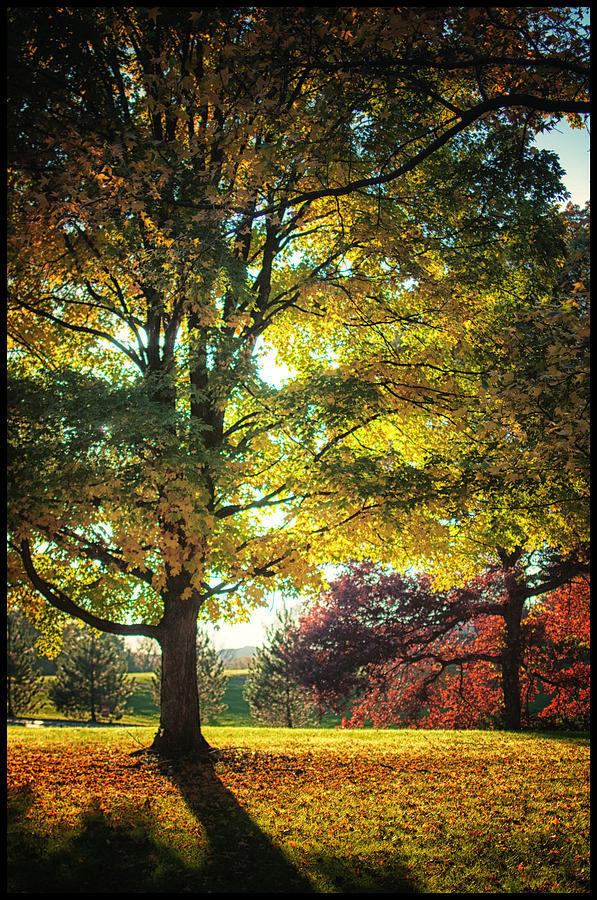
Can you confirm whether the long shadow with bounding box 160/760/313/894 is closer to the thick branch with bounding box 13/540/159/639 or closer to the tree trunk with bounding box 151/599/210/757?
the tree trunk with bounding box 151/599/210/757

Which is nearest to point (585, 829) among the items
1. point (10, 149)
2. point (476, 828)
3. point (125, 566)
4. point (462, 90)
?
point (476, 828)

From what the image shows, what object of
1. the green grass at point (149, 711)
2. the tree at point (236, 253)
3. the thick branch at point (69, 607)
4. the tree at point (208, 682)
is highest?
the tree at point (236, 253)

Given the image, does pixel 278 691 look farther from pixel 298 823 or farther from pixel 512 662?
pixel 298 823

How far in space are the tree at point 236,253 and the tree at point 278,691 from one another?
16.6 metres

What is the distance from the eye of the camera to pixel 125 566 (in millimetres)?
9477

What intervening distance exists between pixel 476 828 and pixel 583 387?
491 cm

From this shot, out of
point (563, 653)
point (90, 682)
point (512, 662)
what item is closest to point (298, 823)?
point (512, 662)

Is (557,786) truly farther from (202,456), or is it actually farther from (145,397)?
(145,397)

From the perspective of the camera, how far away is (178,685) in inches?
386

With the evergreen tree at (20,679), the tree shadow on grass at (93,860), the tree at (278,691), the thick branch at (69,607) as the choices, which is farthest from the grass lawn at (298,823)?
the evergreen tree at (20,679)

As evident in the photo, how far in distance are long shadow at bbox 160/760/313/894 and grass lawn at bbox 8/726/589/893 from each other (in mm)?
17

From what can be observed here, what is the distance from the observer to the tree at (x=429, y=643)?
18.2m

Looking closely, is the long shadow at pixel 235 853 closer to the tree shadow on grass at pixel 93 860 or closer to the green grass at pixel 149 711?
the tree shadow on grass at pixel 93 860

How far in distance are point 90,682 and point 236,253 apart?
23.7 metres
